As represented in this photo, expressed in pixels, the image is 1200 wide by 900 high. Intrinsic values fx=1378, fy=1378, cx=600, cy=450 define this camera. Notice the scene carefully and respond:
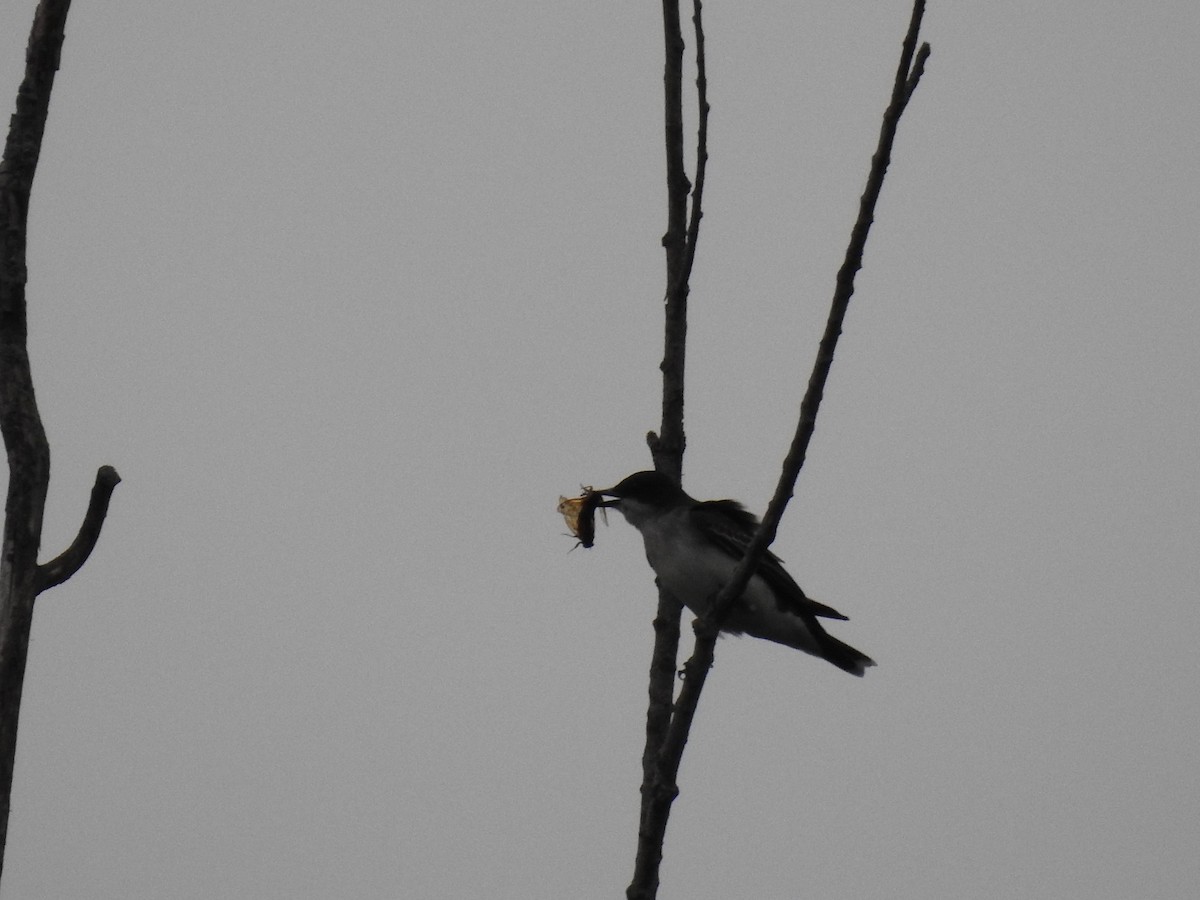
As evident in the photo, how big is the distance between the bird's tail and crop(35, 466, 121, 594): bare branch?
16.4ft

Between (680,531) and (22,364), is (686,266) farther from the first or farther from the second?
(680,531)

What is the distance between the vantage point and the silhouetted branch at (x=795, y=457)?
3773 mm

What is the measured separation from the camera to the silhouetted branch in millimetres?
3773

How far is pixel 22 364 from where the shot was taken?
156 inches

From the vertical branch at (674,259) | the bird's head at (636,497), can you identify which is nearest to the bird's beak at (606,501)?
the bird's head at (636,497)

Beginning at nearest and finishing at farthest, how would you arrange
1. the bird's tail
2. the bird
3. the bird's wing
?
the bird → the bird's wing → the bird's tail

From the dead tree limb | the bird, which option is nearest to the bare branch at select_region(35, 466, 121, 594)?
the dead tree limb

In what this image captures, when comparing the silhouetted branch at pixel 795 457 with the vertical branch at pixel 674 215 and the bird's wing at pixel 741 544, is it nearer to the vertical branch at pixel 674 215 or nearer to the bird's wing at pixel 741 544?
the vertical branch at pixel 674 215

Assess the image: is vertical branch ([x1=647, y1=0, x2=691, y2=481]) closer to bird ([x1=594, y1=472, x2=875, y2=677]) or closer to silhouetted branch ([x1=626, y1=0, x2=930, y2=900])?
silhouetted branch ([x1=626, y1=0, x2=930, y2=900])

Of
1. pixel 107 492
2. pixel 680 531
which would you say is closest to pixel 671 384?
pixel 107 492

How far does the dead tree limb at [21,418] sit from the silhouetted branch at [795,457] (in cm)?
178

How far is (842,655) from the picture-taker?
8.30 metres

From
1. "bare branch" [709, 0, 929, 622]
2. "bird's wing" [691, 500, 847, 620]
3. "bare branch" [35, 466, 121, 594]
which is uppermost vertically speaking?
A: "bird's wing" [691, 500, 847, 620]

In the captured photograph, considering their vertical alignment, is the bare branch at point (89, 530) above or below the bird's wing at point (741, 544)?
below
